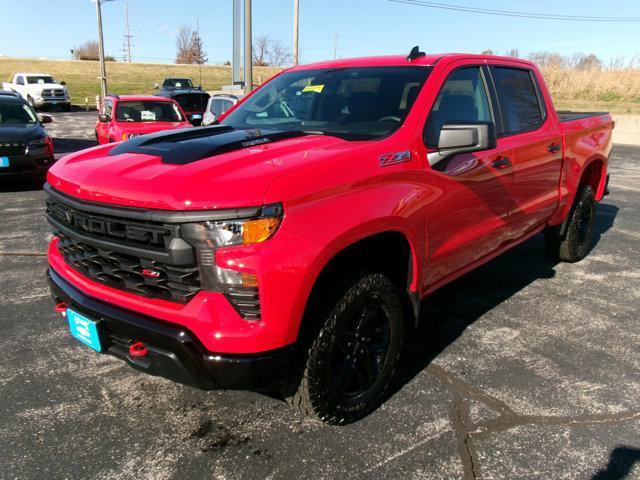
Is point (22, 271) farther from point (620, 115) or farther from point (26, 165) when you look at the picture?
point (620, 115)

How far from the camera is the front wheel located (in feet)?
7.89

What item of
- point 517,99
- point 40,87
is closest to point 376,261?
point 517,99

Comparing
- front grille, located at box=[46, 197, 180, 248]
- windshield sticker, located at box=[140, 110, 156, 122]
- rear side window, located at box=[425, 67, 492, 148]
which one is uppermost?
rear side window, located at box=[425, 67, 492, 148]

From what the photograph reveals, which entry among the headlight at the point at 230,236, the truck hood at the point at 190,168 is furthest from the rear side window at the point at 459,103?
the headlight at the point at 230,236

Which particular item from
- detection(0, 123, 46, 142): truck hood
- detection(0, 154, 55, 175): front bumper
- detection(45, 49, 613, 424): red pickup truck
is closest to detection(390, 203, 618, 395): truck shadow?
detection(45, 49, 613, 424): red pickup truck

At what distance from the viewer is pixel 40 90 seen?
30.5m

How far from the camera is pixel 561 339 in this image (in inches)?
148

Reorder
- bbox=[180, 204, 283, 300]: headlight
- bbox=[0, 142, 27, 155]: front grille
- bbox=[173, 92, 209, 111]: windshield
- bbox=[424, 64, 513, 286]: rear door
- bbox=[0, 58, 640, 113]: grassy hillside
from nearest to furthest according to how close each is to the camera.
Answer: bbox=[180, 204, 283, 300]: headlight < bbox=[424, 64, 513, 286]: rear door < bbox=[0, 142, 27, 155]: front grille < bbox=[173, 92, 209, 111]: windshield < bbox=[0, 58, 640, 113]: grassy hillside

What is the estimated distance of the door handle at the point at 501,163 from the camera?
11.2 feet

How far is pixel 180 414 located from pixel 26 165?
24.6ft

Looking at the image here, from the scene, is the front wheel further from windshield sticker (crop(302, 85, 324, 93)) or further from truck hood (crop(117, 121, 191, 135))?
truck hood (crop(117, 121, 191, 135))

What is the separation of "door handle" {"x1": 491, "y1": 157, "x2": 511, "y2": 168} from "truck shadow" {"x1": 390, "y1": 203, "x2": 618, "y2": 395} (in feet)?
4.05

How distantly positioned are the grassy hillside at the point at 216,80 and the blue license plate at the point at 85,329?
81.1 ft

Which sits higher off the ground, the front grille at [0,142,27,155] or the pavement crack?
the front grille at [0,142,27,155]
